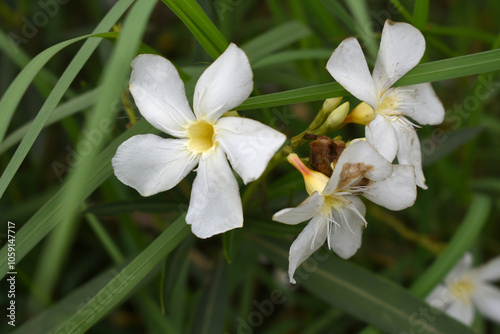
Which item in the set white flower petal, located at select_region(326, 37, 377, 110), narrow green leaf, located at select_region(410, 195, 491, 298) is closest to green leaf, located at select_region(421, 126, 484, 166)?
narrow green leaf, located at select_region(410, 195, 491, 298)

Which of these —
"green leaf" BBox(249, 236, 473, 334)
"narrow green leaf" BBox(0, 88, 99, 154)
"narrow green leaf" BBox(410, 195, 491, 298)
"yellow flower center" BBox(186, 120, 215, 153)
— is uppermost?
"narrow green leaf" BBox(0, 88, 99, 154)

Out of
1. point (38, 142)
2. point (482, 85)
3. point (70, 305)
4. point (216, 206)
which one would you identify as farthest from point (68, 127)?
point (482, 85)

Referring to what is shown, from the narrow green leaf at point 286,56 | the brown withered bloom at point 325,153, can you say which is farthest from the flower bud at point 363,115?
the narrow green leaf at point 286,56

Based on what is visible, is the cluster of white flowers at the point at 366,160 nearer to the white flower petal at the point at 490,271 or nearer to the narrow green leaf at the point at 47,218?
Result: the narrow green leaf at the point at 47,218

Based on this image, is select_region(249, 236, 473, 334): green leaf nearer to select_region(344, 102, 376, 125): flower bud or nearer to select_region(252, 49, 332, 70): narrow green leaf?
select_region(344, 102, 376, 125): flower bud

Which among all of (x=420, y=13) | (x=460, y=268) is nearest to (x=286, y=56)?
(x=420, y=13)

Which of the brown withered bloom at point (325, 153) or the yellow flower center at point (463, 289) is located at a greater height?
the brown withered bloom at point (325, 153)

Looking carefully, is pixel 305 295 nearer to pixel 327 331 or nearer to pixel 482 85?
pixel 327 331

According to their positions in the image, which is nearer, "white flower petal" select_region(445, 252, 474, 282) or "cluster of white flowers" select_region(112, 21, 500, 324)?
"cluster of white flowers" select_region(112, 21, 500, 324)

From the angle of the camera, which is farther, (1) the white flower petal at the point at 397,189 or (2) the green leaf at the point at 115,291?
(2) the green leaf at the point at 115,291
